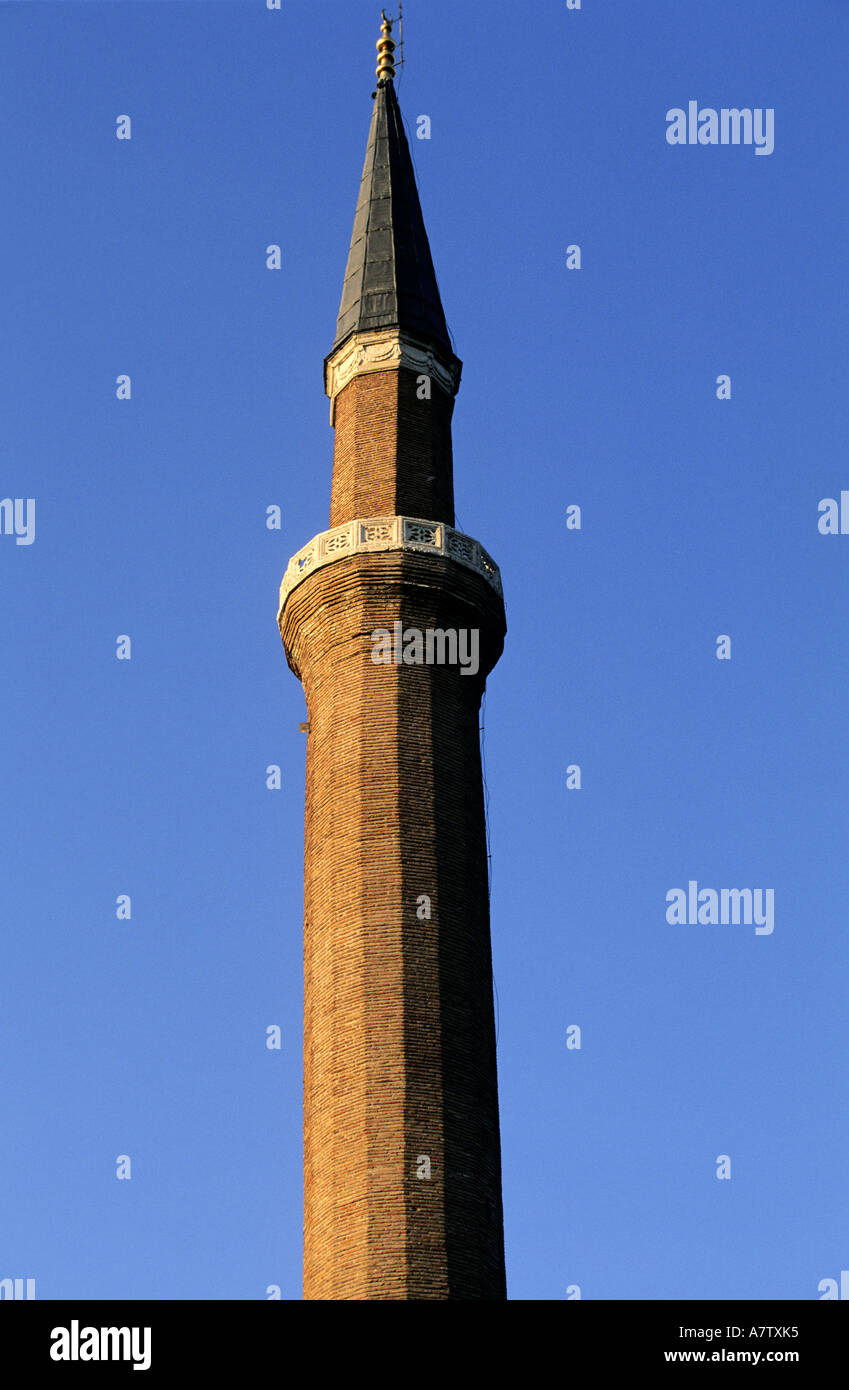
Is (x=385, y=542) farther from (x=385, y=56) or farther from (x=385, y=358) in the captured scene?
(x=385, y=56)

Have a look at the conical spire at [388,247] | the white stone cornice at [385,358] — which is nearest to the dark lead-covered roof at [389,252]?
the conical spire at [388,247]

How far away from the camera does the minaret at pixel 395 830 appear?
33.9 meters

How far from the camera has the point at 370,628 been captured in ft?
128

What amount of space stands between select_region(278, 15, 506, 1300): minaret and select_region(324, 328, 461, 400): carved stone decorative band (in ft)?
0.13

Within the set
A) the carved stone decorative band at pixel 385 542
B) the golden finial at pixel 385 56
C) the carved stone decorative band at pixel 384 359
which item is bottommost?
the carved stone decorative band at pixel 385 542

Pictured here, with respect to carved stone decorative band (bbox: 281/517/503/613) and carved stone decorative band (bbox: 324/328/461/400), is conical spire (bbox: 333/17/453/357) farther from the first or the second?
carved stone decorative band (bbox: 281/517/503/613)

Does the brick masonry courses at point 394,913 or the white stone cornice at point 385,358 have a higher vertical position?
the white stone cornice at point 385,358

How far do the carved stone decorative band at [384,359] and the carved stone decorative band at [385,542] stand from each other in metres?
4.06

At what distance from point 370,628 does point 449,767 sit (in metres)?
2.81

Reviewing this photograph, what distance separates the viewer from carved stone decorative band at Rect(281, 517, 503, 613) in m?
39.4

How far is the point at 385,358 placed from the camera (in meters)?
42.8

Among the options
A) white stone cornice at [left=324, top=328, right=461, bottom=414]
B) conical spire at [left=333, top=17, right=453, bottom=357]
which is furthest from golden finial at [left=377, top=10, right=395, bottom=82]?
white stone cornice at [left=324, top=328, right=461, bottom=414]

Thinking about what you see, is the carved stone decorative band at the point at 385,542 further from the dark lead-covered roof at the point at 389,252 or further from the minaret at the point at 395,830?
the dark lead-covered roof at the point at 389,252
